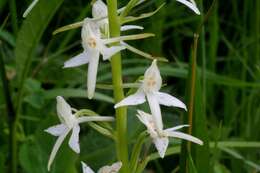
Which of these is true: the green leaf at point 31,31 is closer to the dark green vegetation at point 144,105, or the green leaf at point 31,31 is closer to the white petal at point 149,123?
the dark green vegetation at point 144,105

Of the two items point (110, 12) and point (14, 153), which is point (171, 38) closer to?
point (14, 153)

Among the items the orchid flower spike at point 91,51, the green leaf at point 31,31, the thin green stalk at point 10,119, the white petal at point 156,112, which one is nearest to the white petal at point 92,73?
the orchid flower spike at point 91,51

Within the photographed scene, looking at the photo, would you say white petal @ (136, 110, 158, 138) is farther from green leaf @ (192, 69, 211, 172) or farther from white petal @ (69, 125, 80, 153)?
green leaf @ (192, 69, 211, 172)

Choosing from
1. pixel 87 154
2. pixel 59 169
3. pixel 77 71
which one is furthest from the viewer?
pixel 77 71

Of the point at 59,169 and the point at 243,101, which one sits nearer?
the point at 59,169

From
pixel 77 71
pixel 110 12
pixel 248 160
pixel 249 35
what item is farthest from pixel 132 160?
pixel 249 35

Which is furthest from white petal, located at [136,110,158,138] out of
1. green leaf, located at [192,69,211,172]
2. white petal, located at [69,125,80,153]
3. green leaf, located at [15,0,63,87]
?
green leaf, located at [15,0,63,87]
